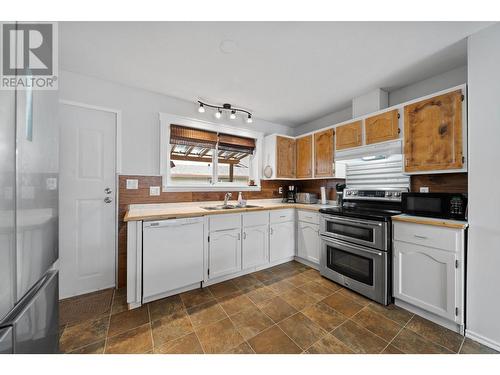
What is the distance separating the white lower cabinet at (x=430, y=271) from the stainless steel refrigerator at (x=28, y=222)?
253 centimetres

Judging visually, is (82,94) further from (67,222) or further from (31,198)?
(31,198)


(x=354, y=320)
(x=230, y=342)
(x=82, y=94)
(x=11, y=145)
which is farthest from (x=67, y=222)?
(x=354, y=320)

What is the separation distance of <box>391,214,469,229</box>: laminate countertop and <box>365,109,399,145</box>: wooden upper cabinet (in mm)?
900

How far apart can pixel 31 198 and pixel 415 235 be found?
2.61 m

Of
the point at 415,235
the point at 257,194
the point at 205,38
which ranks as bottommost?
the point at 415,235

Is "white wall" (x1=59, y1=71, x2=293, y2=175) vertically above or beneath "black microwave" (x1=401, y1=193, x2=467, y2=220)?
above

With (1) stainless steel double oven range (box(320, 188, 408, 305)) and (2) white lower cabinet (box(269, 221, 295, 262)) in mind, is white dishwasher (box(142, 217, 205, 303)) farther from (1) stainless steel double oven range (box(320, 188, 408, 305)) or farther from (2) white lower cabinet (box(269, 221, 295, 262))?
(1) stainless steel double oven range (box(320, 188, 408, 305))

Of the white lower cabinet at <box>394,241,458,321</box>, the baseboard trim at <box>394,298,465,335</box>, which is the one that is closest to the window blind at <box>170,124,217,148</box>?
the white lower cabinet at <box>394,241,458,321</box>

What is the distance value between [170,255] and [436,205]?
8.59ft

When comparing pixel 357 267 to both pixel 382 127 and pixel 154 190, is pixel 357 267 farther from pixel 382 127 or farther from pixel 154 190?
pixel 154 190

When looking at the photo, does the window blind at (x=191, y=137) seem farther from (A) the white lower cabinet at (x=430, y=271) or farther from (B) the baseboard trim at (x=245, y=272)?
(A) the white lower cabinet at (x=430, y=271)

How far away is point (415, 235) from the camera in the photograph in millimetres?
1778

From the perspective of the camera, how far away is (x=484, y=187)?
148 cm

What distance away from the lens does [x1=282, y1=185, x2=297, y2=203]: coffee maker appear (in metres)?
3.56
